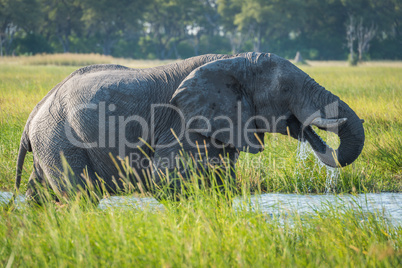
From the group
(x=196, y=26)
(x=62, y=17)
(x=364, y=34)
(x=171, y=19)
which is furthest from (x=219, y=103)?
(x=196, y=26)

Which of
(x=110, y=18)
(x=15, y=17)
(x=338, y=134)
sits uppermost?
(x=15, y=17)

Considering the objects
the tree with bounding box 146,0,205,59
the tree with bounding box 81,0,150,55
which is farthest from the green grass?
the tree with bounding box 146,0,205,59

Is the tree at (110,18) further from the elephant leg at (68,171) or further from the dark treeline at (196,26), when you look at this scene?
the elephant leg at (68,171)

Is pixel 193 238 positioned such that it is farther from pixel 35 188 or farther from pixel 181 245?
pixel 35 188

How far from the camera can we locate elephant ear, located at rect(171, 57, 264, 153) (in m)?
3.44

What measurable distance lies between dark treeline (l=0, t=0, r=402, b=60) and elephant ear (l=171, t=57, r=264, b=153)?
137 ft

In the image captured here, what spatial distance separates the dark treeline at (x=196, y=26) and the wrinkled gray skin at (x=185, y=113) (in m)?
41.6

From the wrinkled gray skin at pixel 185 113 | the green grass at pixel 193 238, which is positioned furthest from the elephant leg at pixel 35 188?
the green grass at pixel 193 238

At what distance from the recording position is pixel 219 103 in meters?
3.48

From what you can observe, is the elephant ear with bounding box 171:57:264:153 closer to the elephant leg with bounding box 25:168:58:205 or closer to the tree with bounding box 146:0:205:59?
the elephant leg with bounding box 25:168:58:205

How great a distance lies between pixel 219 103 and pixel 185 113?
26 centimetres

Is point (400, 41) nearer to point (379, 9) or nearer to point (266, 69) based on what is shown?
point (379, 9)

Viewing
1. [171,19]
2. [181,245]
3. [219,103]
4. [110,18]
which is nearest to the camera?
[181,245]

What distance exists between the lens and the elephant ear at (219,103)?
3436mm
